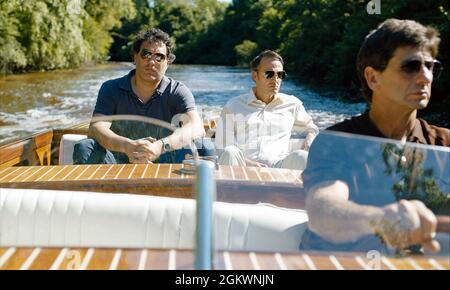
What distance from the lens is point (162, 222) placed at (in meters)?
1.28

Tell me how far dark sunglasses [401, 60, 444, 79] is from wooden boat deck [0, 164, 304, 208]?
37 centimetres

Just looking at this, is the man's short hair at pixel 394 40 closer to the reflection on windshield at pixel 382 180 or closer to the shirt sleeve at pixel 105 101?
the reflection on windshield at pixel 382 180

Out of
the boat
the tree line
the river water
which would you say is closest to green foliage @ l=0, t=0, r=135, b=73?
the tree line

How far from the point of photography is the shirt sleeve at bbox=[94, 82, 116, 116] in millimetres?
2502

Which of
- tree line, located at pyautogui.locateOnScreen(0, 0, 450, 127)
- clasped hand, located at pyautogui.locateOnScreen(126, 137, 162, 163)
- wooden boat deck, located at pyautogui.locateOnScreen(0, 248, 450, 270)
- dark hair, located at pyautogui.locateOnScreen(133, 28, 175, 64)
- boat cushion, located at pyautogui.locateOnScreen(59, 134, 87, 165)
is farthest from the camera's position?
tree line, located at pyautogui.locateOnScreen(0, 0, 450, 127)

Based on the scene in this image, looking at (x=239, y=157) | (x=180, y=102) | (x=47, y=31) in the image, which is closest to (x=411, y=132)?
(x=239, y=157)

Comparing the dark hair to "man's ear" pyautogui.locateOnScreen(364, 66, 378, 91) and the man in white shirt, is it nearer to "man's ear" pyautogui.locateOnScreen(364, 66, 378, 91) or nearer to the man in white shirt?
the man in white shirt

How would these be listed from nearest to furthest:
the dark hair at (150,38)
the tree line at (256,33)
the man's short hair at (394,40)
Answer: the man's short hair at (394,40), the dark hair at (150,38), the tree line at (256,33)

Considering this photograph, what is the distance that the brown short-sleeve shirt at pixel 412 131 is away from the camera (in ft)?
4.20

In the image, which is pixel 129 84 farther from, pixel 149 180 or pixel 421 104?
pixel 421 104

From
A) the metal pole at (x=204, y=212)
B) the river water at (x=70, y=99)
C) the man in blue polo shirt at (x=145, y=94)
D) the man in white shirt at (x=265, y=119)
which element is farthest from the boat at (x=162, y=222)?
the river water at (x=70, y=99)

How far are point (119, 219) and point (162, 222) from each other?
0.34 ft

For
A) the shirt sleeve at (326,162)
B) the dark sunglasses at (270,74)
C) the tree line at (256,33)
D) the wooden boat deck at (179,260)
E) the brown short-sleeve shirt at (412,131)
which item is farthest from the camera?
the tree line at (256,33)

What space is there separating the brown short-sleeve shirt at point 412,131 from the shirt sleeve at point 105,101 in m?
1.42
